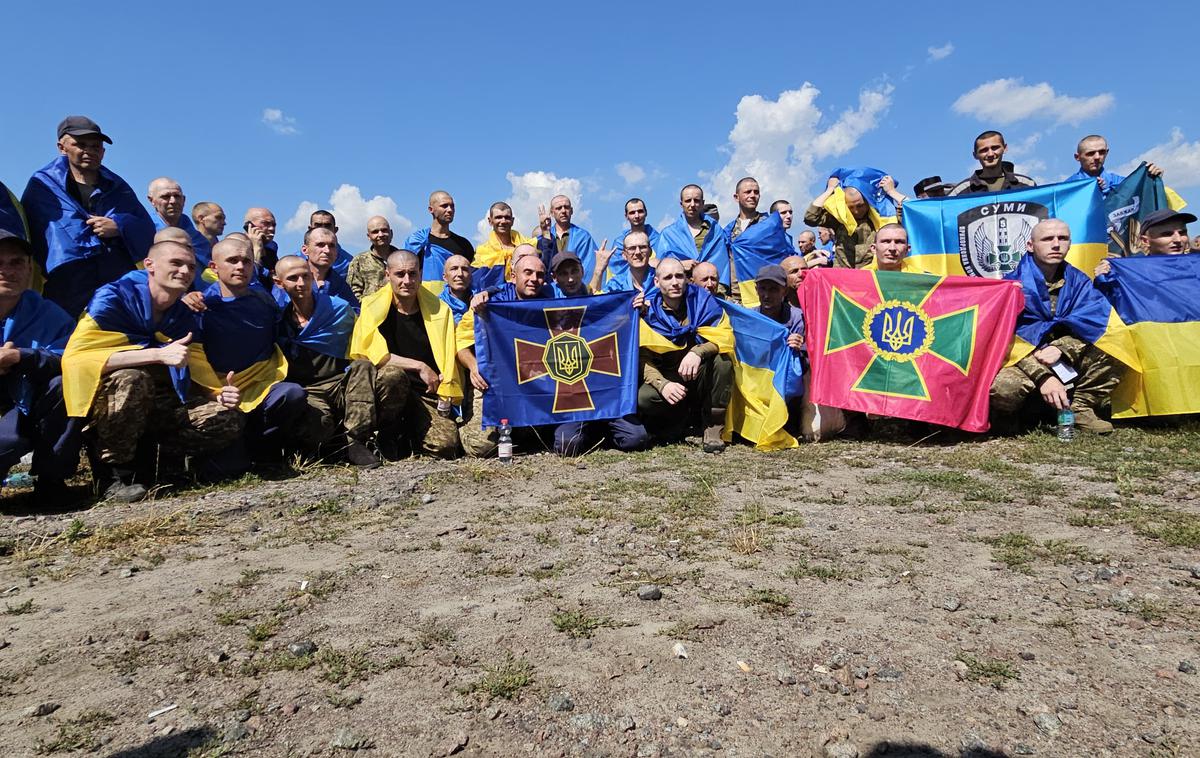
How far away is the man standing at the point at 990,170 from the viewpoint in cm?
847

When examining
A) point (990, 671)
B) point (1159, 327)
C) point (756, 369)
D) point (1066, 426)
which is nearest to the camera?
point (990, 671)

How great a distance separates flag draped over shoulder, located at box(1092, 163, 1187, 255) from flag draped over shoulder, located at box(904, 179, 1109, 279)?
0.93 meters

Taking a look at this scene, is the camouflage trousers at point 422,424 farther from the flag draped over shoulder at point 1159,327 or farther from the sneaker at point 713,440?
the flag draped over shoulder at point 1159,327

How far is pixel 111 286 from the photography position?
5512mm

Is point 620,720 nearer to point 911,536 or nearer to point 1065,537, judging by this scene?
point 911,536

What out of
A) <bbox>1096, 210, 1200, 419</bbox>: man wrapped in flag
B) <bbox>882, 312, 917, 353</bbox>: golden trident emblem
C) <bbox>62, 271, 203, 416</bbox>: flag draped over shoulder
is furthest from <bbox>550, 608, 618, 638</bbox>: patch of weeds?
<bbox>1096, 210, 1200, 419</bbox>: man wrapped in flag

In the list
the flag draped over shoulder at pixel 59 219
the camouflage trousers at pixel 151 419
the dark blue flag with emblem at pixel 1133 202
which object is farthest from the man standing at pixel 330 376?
the dark blue flag with emblem at pixel 1133 202

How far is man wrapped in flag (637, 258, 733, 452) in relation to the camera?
716cm

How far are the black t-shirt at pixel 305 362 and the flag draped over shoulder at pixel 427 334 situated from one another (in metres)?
0.27

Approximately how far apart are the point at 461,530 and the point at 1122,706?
3318 millimetres

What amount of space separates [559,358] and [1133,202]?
7.38 m

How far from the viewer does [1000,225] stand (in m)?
8.23

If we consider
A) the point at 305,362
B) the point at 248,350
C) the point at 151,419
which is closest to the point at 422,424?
the point at 305,362

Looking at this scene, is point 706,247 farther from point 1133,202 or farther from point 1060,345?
point 1133,202
